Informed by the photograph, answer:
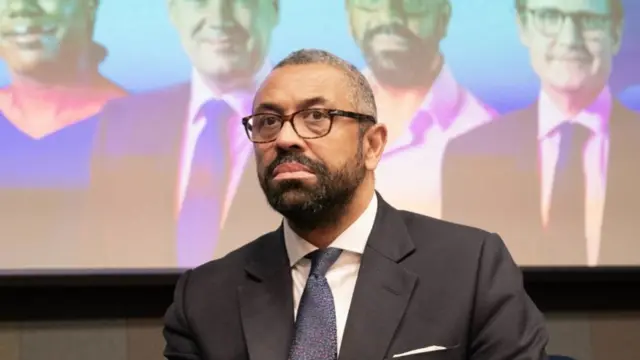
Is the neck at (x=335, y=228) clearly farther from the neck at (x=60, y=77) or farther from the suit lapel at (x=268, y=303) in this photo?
the neck at (x=60, y=77)

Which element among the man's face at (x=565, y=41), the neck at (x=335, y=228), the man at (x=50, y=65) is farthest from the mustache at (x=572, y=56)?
the man at (x=50, y=65)

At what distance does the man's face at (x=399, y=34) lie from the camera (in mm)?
2068

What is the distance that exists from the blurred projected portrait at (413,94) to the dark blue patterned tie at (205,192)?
0.46 m

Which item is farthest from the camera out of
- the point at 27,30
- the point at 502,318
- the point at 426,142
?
the point at 426,142

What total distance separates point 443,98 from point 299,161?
3.22 ft

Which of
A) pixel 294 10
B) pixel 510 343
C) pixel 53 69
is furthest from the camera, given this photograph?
pixel 294 10

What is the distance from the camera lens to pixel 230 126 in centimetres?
199

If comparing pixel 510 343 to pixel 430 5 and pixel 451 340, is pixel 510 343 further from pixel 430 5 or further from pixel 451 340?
pixel 430 5

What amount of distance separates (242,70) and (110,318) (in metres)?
0.81

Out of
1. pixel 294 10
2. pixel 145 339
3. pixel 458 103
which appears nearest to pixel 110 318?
pixel 145 339

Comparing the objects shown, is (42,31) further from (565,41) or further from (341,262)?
(565,41)

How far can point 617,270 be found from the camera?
2141mm

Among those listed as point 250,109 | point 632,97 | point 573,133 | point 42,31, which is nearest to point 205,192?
point 250,109

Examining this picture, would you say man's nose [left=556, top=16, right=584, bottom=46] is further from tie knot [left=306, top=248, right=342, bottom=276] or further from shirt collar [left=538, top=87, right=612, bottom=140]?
tie knot [left=306, top=248, right=342, bottom=276]
